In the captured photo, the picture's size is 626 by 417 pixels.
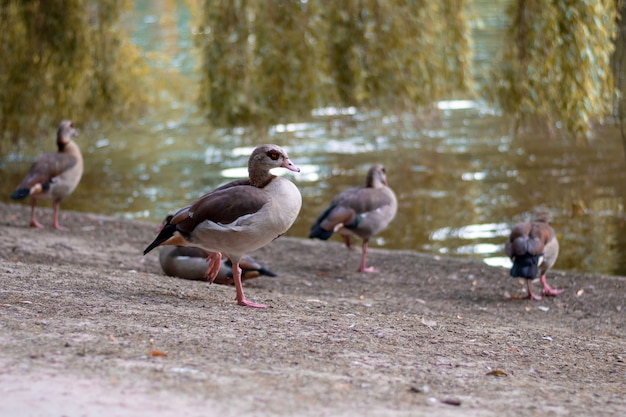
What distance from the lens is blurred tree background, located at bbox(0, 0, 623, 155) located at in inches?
420

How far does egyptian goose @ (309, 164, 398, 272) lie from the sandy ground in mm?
603

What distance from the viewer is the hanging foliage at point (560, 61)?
34.2 feet

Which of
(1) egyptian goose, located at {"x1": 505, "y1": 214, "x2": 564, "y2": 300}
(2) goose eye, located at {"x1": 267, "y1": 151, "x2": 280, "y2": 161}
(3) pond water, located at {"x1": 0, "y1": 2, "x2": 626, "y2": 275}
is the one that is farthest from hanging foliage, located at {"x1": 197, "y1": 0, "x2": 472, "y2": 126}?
(2) goose eye, located at {"x1": 267, "y1": 151, "x2": 280, "y2": 161}

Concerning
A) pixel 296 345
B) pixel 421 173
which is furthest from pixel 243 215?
pixel 421 173

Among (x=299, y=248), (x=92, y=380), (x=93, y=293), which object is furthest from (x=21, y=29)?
(x=92, y=380)

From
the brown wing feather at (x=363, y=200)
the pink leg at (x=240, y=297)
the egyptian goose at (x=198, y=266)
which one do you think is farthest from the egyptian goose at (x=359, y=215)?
the pink leg at (x=240, y=297)

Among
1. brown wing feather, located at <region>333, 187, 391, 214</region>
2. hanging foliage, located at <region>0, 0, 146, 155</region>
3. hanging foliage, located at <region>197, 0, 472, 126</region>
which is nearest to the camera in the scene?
brown wing feather, located at <region>333, 187, 391, 214</region>

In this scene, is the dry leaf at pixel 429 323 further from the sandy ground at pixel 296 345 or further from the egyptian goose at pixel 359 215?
the egyptian goose at pixel 359 215

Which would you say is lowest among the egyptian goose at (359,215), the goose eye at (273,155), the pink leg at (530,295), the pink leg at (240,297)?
the pink leg at (530,295)

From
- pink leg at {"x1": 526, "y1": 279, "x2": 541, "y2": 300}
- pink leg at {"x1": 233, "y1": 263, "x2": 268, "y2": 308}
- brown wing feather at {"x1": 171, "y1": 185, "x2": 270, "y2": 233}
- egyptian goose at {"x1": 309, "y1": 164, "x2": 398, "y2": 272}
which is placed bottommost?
pink leg at {"x1": 526, "y1": 279, "x2": 541, "y2": 300}

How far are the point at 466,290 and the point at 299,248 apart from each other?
2.74 meters

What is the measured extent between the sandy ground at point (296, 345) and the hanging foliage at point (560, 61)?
2017mm

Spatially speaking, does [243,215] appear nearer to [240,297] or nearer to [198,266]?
[240,297]

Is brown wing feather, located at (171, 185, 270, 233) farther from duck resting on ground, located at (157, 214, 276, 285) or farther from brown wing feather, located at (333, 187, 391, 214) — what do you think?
brown wing feather, located at (333, 187, 391, 214)
